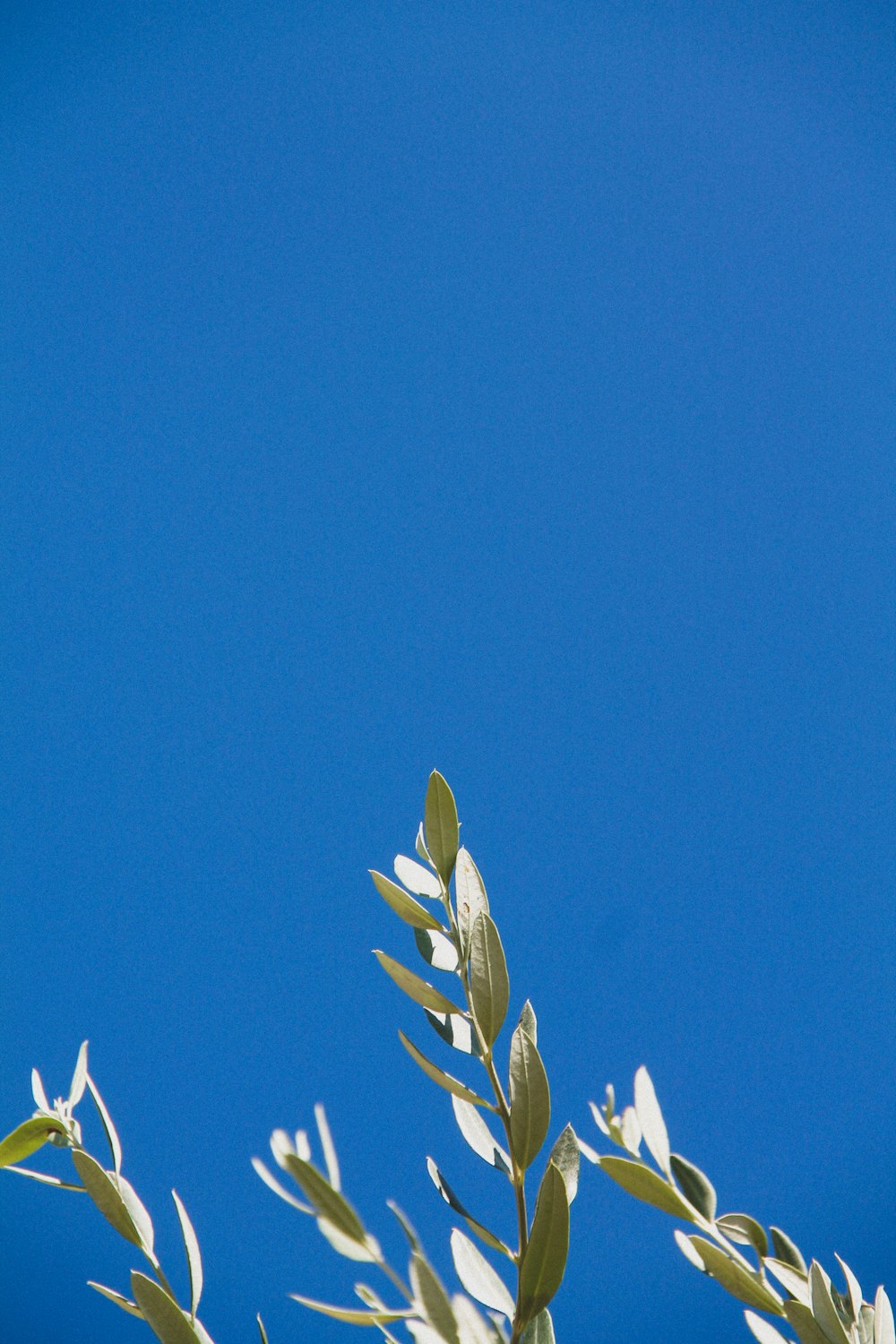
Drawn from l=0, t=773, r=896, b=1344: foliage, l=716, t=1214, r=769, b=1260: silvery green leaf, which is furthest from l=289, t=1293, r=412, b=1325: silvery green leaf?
l=716, t=1214, r=769, b=1260: silvery green leaf

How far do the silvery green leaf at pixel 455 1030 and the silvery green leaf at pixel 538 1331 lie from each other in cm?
7

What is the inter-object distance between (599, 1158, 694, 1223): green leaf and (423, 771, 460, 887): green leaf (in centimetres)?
9

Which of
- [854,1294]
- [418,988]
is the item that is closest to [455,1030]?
[418,988]

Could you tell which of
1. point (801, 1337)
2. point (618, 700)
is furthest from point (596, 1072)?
point (801, 1337)

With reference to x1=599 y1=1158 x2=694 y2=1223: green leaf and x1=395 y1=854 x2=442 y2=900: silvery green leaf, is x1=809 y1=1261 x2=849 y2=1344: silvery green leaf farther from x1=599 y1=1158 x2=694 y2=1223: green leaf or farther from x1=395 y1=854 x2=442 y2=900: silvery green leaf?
x1=395 y1=854 x2=442 y2=900: silvery green leaf

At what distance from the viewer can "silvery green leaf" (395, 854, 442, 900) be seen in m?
0.30

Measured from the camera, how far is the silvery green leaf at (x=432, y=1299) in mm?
189

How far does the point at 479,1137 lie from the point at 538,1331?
50mm

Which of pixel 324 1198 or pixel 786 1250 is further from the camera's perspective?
pixel 786 1250

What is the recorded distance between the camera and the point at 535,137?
1.61 meters

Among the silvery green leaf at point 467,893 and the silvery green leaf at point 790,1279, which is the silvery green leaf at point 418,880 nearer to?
the silvery green leaf at point 467,893

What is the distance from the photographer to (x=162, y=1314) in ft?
0.73

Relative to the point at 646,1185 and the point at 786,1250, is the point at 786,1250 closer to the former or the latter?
the point at 786,1250

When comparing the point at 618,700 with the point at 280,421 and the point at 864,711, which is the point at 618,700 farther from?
the point at 280,421
